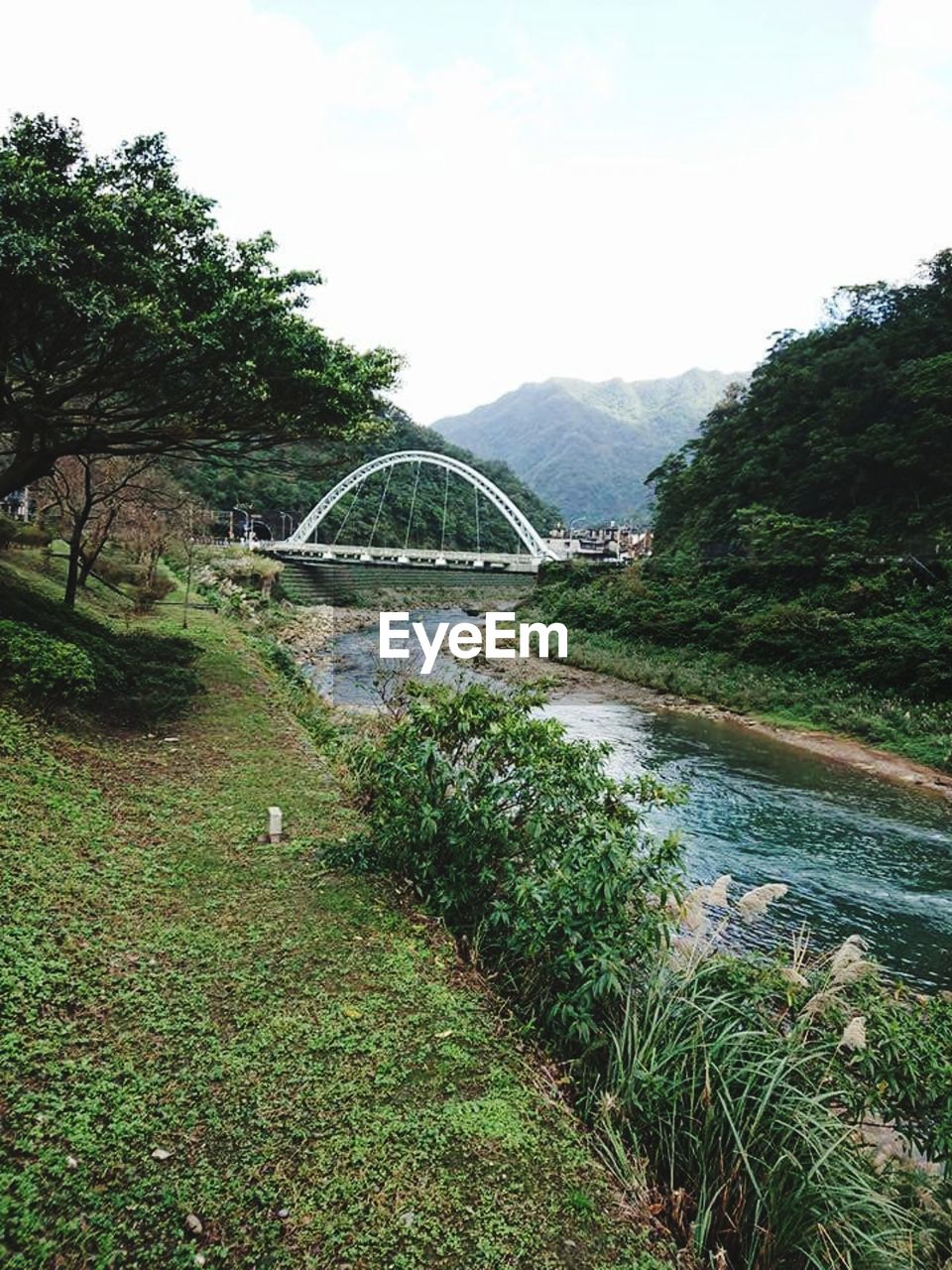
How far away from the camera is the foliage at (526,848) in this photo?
13.2ft

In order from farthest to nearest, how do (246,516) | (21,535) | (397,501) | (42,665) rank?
(397,501)
(246,516)
(21,535)
(42,665)

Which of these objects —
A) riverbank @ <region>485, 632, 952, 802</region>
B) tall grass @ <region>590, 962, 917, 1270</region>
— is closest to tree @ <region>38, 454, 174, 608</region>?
riverbank @ <region>485, 632, 952, 802</region>

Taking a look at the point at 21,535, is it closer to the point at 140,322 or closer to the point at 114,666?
the point at 114,666

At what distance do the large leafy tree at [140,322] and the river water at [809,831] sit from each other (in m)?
3.98

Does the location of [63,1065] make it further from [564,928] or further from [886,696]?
[886,696]

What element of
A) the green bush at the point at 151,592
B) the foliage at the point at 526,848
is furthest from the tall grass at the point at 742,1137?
the green bush at the point at 151,592

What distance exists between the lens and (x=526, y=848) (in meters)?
4.84

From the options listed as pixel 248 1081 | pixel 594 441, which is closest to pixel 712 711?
pixel 248 1081

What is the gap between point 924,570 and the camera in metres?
21.6

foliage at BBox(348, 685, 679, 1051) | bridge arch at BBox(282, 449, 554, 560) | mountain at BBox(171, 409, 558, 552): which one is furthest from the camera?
mountain at BBox(171, 409, 558, 552)

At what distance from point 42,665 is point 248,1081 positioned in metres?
5.43

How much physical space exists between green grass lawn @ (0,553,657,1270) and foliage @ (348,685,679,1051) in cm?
43

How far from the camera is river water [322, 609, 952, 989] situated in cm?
806

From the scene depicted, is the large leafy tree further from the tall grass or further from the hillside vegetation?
the hillside vegetation
